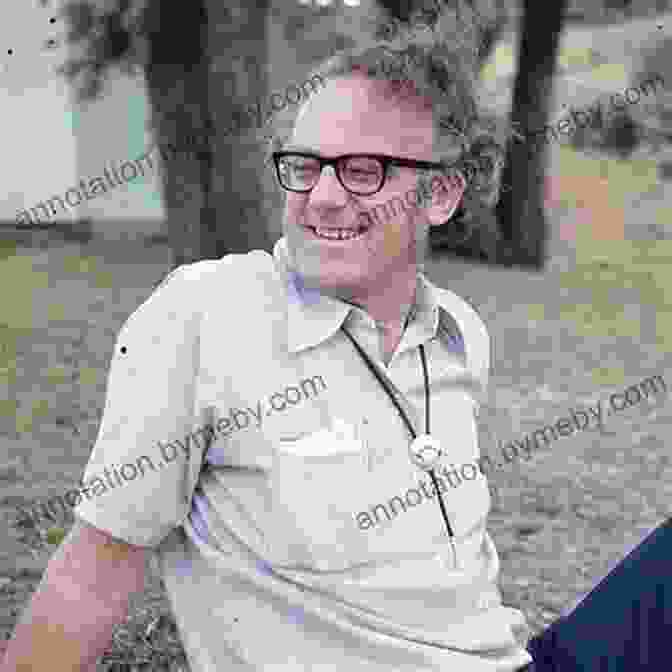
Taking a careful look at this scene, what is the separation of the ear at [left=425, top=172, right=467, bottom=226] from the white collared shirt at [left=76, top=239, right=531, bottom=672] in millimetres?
275

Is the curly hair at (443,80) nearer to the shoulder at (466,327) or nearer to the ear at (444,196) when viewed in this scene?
the ear at (444,196)

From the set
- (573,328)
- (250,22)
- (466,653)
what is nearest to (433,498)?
(466,653)

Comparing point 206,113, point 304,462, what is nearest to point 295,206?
point 304,462

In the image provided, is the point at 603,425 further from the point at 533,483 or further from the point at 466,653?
the point at 466,653

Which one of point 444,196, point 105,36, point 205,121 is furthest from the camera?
point 105,36

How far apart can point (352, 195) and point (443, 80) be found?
0.26 m

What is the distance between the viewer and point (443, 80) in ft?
6.82

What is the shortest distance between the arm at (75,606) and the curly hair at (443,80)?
30.1 inches

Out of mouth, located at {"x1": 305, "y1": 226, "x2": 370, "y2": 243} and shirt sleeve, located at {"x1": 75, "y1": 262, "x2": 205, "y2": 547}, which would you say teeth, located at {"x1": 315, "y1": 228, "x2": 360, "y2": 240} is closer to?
mouth, located at {"x1": 305, "y1": 226, "x2": 370, "y2": 243}

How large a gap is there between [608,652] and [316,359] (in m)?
0.64

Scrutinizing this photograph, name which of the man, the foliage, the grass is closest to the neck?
the man

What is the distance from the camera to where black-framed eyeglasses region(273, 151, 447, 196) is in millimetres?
1992

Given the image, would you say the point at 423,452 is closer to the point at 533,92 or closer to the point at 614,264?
the point at 533,92

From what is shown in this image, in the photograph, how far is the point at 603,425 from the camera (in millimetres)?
7613
